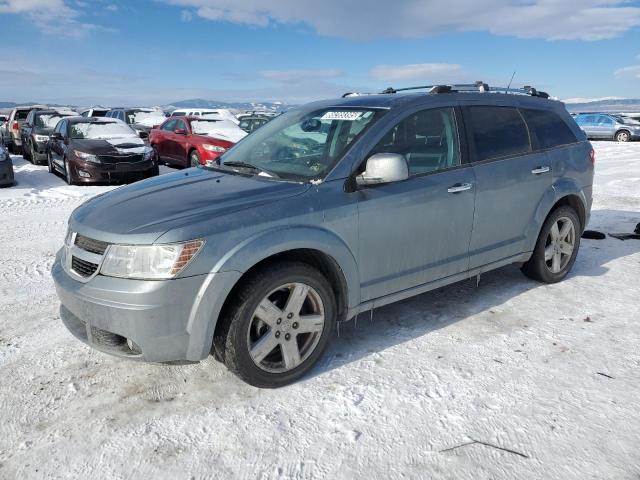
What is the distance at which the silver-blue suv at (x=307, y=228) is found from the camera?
2.71 meters

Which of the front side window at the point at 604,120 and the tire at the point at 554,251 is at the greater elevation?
the front side window at the point at 604,120

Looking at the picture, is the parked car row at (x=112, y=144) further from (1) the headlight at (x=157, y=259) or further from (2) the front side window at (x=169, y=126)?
(1) the headlight at (x=157, y=259)

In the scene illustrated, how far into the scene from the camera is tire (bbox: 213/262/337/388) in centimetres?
284

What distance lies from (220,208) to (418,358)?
5.27 ft

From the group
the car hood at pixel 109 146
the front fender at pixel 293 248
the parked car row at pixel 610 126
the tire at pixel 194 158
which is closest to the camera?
the front fender at pixel 293 248

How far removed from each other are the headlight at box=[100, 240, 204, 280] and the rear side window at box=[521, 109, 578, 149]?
127 inches

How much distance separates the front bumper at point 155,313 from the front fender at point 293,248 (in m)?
0.08

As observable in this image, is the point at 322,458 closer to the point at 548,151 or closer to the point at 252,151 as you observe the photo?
the point at 252,151

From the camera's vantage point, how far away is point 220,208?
2.89 meters

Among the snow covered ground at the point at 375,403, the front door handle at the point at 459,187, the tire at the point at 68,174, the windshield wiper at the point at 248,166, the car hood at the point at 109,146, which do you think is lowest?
the snow covered ground at the point at 375,403

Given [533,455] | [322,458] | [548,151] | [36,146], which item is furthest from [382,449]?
[36,146]

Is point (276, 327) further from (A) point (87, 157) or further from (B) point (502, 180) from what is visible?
(A) point (87, 157)

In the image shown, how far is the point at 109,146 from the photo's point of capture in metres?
11.0

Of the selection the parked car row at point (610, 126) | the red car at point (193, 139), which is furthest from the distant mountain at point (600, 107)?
the red car at point (193, 139)
